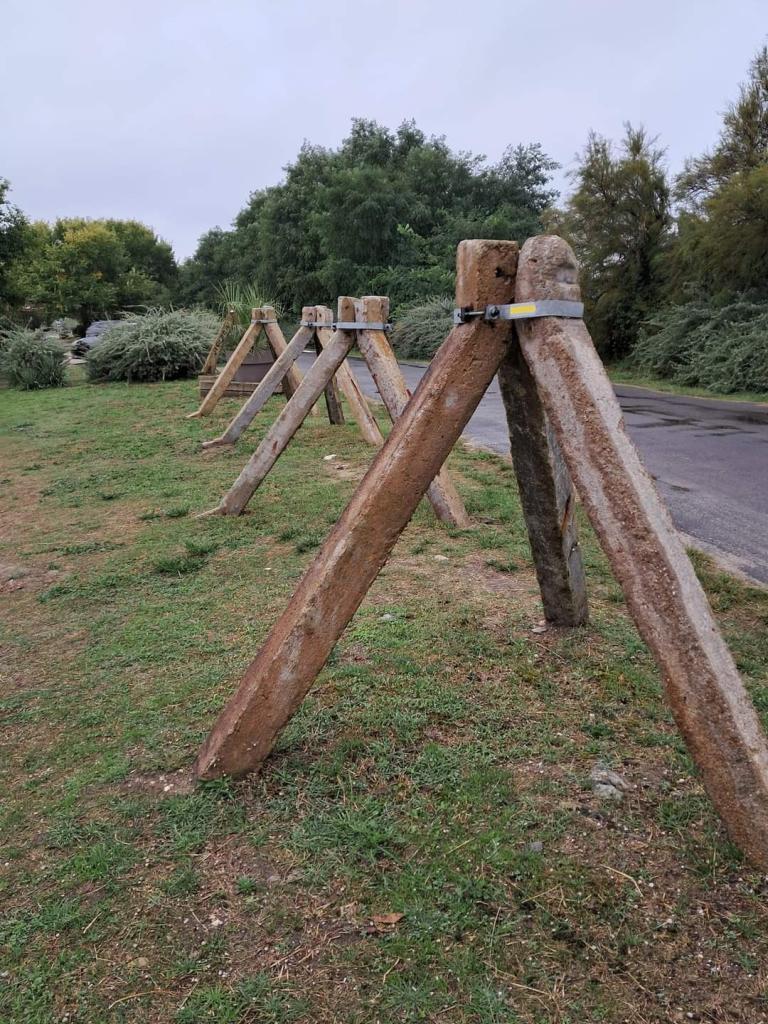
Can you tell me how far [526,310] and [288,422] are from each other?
369cm

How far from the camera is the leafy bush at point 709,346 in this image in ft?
48.4

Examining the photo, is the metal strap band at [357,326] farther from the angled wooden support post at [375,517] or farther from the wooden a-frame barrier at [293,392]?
the angled wooden support post at [375,517]

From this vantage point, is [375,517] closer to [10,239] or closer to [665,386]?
[665,386]

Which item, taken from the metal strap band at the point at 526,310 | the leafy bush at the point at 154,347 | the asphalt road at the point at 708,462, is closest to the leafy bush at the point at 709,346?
the asphalt road at the point at 708,462

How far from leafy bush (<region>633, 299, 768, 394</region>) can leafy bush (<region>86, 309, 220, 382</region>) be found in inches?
408

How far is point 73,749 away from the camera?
9.43 feet

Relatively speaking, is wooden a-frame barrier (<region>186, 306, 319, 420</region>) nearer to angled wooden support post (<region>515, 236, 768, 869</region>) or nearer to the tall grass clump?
the tall grass clump

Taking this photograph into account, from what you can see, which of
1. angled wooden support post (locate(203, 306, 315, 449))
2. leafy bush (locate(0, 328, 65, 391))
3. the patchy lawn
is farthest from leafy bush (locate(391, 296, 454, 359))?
the patchy lawn

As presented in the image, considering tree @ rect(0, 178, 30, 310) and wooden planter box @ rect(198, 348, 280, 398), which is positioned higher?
tree @ rect(0, 178, 30, 310)

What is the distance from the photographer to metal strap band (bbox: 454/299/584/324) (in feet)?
7.52

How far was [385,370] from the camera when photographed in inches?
207

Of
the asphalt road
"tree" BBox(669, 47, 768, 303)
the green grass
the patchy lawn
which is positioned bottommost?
the patchy lawn

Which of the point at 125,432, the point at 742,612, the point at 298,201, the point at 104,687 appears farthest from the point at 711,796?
the point at 298,201

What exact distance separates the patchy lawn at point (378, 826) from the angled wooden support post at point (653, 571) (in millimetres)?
287
